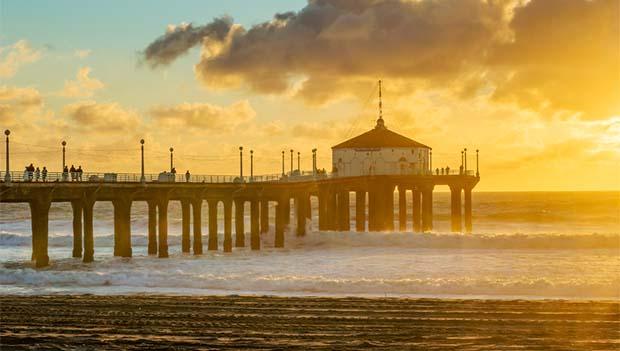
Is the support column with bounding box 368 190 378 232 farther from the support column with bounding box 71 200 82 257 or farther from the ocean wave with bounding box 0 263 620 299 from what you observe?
the ocean wave with bounding box 0 263 620 299

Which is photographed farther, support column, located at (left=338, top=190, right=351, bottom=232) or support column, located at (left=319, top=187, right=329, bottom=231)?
support column, located at (left=338, top=190, right=351, bottom=232)

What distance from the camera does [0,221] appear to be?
11562 cm

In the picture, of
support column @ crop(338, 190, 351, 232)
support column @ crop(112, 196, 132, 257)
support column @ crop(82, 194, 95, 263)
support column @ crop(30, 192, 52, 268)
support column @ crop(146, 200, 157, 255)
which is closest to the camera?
support column @ crop(30, 192, 52, 268)

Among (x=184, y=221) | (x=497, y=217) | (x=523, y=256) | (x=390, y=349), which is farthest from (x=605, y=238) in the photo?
(x=497, y=217)

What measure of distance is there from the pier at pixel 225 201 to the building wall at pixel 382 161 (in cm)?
199

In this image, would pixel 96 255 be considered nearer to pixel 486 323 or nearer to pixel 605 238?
pixel 605 238

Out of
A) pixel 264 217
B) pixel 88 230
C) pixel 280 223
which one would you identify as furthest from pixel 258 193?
pixel 88 230

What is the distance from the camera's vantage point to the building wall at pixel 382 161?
236 ft

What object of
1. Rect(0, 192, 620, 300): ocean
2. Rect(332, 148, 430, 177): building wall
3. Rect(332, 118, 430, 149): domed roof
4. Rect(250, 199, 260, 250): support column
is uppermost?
Rect(332, 118, 430, 149): domed roof

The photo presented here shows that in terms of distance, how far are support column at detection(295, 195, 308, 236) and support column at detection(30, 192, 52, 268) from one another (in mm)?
24966

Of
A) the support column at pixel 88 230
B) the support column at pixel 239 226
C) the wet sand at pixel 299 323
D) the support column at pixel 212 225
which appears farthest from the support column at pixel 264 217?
the wet sand at pixel 299 323

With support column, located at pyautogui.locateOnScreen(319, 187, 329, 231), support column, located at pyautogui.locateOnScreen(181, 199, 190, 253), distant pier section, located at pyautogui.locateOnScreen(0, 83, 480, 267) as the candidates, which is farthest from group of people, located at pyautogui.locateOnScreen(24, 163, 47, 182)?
support column, located at pyautogui.locateOnScreen(319, 187, 329, 231)

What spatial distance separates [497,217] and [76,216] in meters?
97.0

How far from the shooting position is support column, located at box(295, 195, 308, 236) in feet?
222
